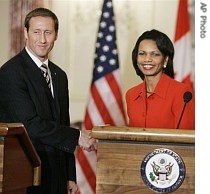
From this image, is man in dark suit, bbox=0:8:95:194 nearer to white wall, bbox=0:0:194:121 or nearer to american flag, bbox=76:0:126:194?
american flag, bbox=76:0:126:194

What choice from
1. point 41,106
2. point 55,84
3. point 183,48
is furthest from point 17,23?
point 41,106

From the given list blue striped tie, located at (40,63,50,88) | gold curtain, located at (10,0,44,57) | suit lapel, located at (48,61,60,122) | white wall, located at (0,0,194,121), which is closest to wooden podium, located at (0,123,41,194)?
suit lapel, located at (48,61,60,122)

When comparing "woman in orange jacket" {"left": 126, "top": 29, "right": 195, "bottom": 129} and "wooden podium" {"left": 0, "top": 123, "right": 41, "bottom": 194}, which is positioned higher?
"woman in orange jacket" {"left": 126, "top": 29, "right": 195, "bottom": 129}

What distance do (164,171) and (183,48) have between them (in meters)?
2.97

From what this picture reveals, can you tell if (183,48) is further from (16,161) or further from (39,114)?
(16,161)

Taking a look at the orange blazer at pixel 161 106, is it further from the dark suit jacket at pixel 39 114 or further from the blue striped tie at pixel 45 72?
the blue striped tie at pixel 45 72

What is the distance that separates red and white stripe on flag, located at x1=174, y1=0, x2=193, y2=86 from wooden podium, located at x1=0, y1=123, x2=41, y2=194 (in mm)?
2686

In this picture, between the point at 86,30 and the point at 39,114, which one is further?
the point at 86,30

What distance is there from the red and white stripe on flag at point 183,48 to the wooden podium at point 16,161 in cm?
269

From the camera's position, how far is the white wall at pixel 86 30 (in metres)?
6.73

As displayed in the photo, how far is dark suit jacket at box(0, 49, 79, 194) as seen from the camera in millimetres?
3176

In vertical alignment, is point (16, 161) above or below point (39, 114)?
below

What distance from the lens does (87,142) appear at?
3.20 metres
